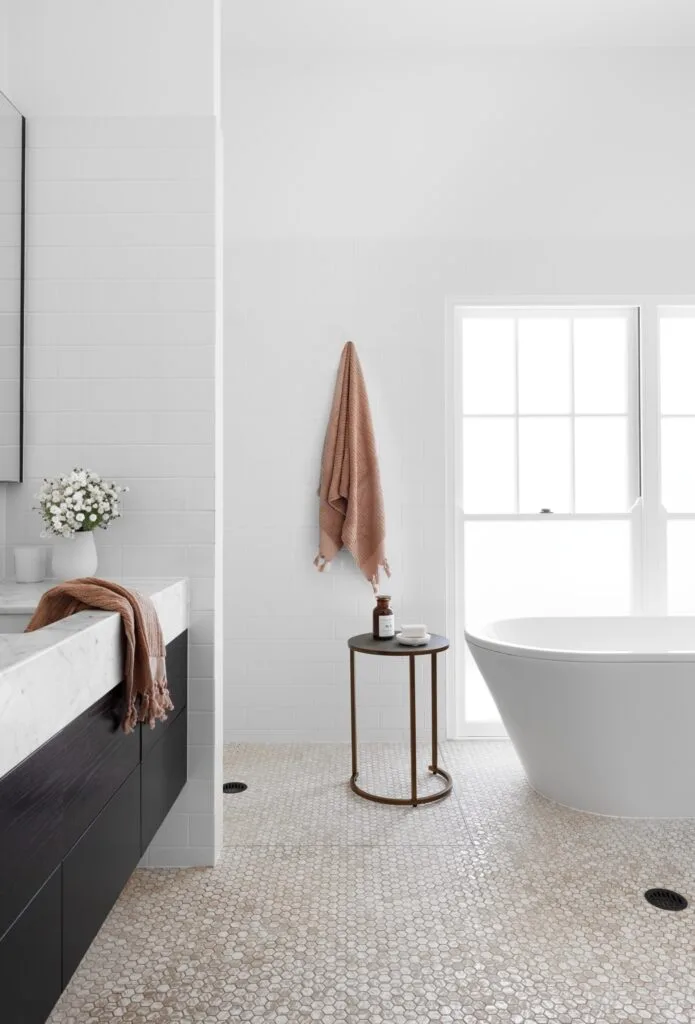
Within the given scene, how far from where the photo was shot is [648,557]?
3.49m

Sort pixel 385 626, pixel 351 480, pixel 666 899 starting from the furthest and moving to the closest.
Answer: pixel 351 480 < pixel 385 626 < pixel 666 899

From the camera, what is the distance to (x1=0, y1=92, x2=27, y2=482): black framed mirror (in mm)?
2154

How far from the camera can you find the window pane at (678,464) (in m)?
3.51

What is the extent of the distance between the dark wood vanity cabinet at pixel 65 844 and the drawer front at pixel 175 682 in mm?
65

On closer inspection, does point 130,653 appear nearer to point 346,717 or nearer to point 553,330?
point 346,717

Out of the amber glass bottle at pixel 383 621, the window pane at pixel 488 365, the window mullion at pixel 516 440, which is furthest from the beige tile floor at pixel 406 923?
the window pane at pixel 488 365

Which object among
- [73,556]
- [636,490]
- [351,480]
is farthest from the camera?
[636,490]

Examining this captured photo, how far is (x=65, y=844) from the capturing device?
125 cm

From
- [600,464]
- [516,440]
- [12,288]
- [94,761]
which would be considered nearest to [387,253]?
[516,440]

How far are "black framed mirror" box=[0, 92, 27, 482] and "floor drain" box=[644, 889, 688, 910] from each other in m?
2.31

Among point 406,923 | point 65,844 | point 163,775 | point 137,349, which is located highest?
point 137,349

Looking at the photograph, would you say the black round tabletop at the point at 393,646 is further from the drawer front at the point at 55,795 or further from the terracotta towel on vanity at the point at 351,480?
the drawer front at the point at 55,795

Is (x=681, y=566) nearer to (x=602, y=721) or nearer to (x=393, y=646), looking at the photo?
(x=602, y=721)

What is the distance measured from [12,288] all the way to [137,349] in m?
0.41
